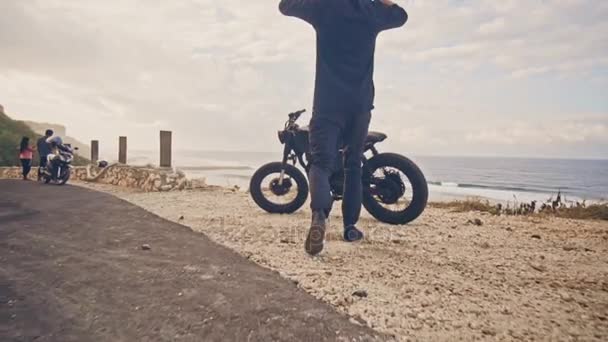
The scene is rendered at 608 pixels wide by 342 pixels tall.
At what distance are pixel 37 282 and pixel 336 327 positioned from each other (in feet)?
5.73

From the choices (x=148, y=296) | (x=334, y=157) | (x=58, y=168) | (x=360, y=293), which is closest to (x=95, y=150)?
(x=58, y=168)

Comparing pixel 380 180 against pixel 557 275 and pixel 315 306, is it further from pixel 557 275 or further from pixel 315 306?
pixel 315 306

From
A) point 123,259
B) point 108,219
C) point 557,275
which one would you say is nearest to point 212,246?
point 123,259

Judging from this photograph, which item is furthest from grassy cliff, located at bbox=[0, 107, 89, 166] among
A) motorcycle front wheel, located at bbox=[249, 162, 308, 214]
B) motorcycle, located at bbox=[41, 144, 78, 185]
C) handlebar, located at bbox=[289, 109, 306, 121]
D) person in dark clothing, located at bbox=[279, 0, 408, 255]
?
person in dark clothing, located at bbox=[279, 0, 408, 255]

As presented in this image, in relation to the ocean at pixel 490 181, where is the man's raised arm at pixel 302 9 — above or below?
above

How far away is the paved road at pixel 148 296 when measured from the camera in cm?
131

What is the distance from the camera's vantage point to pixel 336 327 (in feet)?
4.49

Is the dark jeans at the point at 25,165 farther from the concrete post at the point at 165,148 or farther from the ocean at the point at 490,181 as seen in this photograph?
the concrete post at the point at 165,148

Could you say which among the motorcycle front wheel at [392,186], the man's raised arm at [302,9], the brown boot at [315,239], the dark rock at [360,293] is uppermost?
the man's raised arm at [302,9]

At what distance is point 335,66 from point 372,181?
178 centimetres

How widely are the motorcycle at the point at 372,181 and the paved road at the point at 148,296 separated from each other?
206cm

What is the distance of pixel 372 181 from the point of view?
4.07 metres

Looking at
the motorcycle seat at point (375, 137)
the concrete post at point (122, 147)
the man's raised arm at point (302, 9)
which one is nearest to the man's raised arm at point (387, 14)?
the man's raised arm at point (302, 9)

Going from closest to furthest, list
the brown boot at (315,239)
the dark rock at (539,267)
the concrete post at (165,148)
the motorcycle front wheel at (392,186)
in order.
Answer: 1. the dark rock at (539,267)
2. the brown boot at (315,239)
3. the motorcycle front wheel at (392,186)
4. the concrete post at (165,148)
